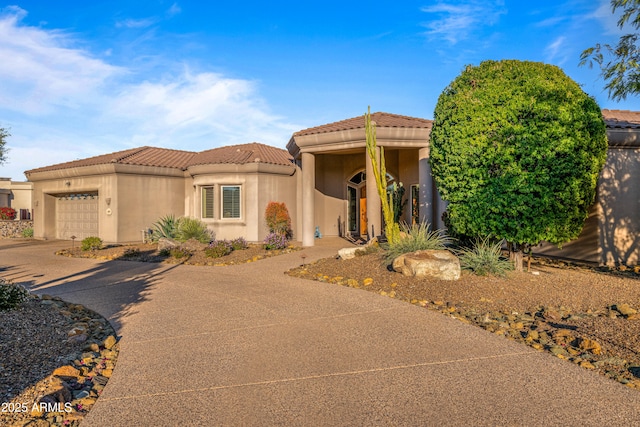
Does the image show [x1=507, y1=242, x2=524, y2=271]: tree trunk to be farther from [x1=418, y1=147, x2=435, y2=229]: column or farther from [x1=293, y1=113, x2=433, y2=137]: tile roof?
[x1=293, y1=113, x2=433, y2=137]: tile roof

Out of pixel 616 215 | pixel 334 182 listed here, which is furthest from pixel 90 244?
→ pixel 616 215

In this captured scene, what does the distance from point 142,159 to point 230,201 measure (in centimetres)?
513

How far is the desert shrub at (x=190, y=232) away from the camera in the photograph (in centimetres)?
1586

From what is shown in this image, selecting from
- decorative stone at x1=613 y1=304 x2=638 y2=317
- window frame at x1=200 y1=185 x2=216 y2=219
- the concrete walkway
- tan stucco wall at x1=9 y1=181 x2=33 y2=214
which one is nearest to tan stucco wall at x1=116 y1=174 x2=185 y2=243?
window frame at x1=200 y1=185 x2=216 y2=219

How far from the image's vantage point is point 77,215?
20891mm

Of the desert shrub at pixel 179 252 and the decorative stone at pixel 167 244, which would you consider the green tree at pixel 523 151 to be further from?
the decorative stone at pixel 167 244

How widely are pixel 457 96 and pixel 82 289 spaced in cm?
893

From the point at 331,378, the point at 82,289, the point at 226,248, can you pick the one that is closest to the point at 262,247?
the point at 226,248

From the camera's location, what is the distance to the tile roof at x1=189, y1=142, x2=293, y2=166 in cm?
1778

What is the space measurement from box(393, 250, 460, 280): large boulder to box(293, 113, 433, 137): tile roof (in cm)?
620

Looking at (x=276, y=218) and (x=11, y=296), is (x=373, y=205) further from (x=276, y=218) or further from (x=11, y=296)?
(x=11, y=296)

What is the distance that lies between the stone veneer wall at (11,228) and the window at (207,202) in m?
15.9

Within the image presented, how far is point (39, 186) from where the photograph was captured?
71.7ft

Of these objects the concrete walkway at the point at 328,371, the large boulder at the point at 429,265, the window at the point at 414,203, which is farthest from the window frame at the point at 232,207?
the concrete walkway at the point at 328,371
